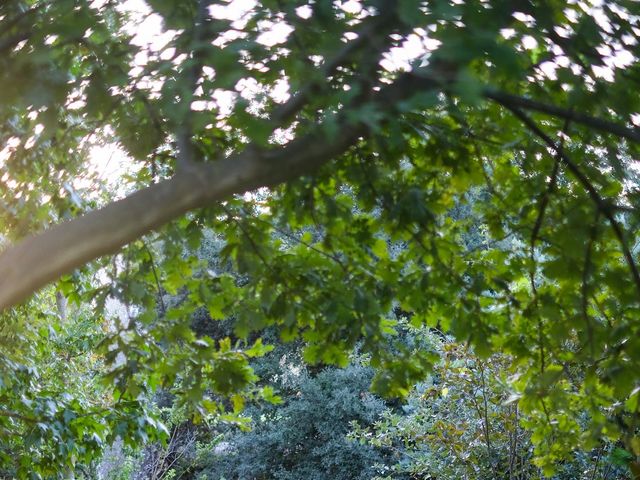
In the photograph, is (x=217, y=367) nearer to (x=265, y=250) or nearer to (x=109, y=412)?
(x=265, y=250)

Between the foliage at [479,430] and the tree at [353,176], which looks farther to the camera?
the foliage at [479,430]

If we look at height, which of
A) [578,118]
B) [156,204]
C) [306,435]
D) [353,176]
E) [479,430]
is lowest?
[306,435]

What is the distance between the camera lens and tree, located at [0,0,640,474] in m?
1.61

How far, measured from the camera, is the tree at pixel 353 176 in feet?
5.29

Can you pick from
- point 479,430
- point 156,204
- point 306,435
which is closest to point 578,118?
point 156,204

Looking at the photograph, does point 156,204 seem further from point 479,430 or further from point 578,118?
point 479,430

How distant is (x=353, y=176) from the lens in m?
2.44

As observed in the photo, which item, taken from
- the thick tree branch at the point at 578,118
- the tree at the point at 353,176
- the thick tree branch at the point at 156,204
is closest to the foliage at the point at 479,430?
the tree at the point at 353,176

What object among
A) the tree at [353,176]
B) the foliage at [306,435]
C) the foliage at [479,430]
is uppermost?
the tree at [353,176]

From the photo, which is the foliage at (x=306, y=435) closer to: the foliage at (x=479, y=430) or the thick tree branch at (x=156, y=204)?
the foliage at (x=479, y=430)

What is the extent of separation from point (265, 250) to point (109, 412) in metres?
1.33

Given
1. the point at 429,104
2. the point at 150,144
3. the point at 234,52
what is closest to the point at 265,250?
the point at 150,144

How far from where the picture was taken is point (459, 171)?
8.41 feet

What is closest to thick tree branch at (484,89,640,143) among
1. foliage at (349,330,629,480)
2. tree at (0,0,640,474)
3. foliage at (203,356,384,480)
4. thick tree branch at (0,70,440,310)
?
tree at (0,0,640,474)
